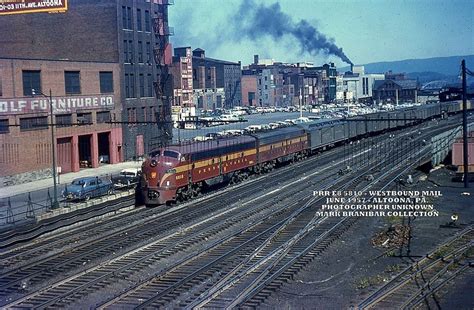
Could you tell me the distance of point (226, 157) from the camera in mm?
30656

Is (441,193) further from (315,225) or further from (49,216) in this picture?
(49,216)

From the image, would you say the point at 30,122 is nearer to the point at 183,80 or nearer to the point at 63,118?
the point at 63,118

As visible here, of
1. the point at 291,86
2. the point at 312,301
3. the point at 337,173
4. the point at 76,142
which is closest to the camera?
the point at 312,301

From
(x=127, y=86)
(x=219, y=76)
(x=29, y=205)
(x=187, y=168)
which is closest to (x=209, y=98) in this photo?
(x=219, y=76)

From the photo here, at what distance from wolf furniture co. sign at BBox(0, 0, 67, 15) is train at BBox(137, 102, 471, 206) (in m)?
9.09

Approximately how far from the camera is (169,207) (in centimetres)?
2614

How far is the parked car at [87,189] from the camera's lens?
28.8 metres

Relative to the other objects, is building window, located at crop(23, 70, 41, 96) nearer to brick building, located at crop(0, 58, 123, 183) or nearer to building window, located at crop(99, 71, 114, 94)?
brick building, located at crop(0, 58, 123, 183)

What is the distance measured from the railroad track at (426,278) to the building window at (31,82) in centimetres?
2762

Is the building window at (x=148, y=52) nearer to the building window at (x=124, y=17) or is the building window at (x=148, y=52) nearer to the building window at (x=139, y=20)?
the building window at (x=139, y=20)

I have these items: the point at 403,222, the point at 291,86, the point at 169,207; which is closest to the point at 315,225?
the point at 403,222

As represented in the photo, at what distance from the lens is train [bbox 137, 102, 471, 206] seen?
83.8ft

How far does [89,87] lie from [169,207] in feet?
64.3

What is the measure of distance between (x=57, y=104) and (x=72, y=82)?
2.58 metres
